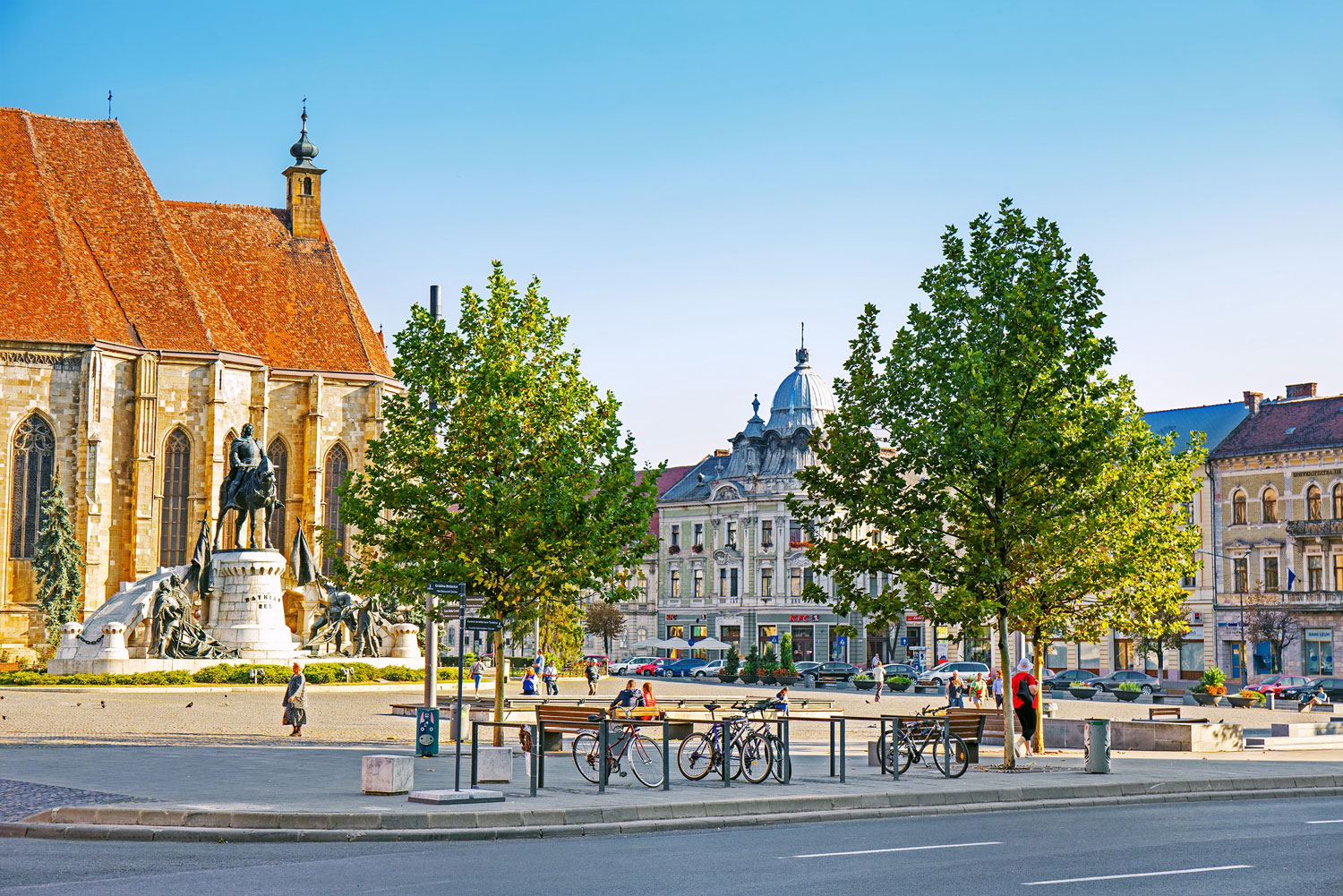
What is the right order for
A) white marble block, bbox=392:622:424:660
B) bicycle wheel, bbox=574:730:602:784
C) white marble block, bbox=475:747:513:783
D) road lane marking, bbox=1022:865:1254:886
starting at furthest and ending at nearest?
white marble block, bbox=392:622:424:660
bicycle wheel, bbox=574:730:602:784
white marble block, bbox=475:747:513:783
road lane marking, bbox=1022:865:1254:886

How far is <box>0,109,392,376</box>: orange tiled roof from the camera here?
55.7m

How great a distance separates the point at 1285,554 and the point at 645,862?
59.0 meters

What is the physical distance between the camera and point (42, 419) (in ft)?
178

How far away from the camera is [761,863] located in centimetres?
1248

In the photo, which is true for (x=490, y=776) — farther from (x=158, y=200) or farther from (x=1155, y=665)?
(x=1155, y=665)

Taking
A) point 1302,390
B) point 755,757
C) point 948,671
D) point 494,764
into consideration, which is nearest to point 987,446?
point 755,757

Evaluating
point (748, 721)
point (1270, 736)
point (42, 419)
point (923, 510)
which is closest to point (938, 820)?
point (748, 721)

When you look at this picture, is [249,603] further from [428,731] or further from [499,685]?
[428,731]

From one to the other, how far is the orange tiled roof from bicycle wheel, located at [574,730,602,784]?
39.6 metres

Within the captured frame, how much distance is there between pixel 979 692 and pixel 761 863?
104 ft

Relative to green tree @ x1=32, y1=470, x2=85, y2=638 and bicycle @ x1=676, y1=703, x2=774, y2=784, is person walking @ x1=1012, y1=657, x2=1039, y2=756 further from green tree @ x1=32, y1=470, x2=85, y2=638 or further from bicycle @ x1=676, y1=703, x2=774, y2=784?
green tree @ x1=32, y1=470, x2=85, y2=638

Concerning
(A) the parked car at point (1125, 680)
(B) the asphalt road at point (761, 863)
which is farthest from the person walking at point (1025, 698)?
(A) the parked car at point (1125, 680)

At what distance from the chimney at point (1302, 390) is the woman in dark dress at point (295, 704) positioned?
187ft

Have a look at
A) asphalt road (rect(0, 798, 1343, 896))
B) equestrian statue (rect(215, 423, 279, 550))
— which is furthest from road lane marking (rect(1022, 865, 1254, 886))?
equestrian statue (rect(215, 423, 279, 550))
